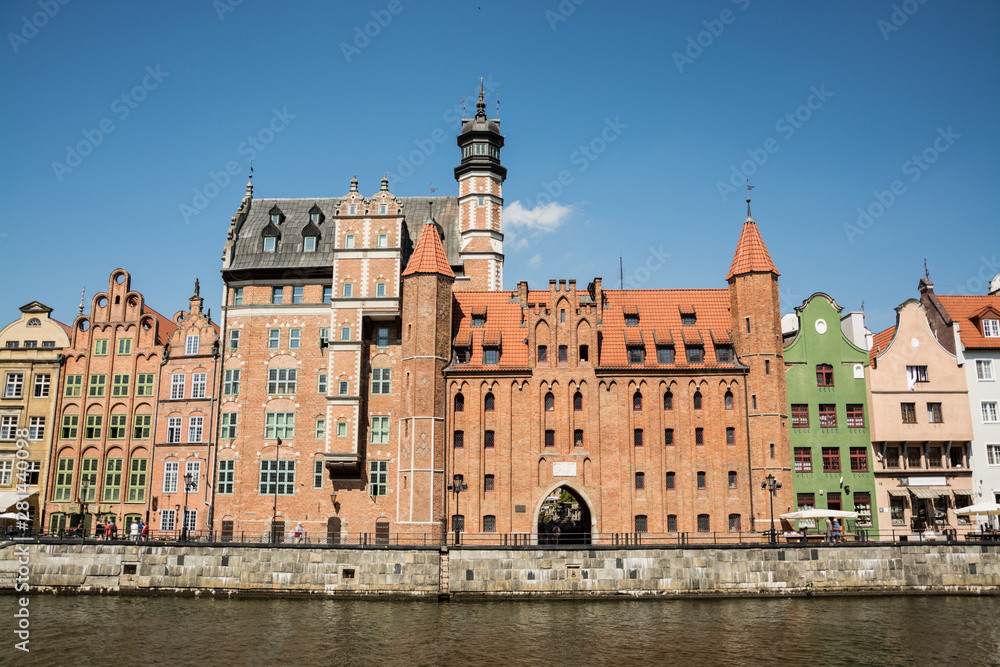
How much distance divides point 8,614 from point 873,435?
1867 inches

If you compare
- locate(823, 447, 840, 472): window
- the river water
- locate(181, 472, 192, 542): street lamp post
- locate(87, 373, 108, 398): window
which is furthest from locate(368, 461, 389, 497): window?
locate(823, 447, 840, 472): window

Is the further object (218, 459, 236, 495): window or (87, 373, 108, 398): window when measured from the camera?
(87, 373, 108, 398): window

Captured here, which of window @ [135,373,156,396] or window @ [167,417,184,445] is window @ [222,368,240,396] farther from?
window @ [135,373,156,396]

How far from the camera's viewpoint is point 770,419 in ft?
160

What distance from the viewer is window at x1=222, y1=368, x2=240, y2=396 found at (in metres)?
53.8

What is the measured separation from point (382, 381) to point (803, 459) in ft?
88.2

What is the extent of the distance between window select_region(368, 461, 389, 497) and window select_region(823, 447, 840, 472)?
2719 centimetres

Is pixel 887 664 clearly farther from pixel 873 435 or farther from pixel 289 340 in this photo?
pixel 289 340

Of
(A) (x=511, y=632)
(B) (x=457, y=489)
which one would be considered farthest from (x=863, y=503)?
(A) (x=511, y=632)

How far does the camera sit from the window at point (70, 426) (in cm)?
5575

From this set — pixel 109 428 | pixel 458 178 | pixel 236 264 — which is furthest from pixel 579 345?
pixel 109 428

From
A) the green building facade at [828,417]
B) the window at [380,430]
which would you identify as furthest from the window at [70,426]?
the green building facade at [828,417]

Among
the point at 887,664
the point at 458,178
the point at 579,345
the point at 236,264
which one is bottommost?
the point at 887,664

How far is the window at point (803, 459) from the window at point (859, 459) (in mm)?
2659
